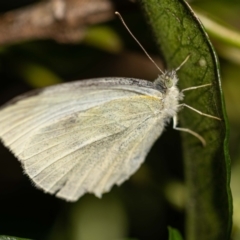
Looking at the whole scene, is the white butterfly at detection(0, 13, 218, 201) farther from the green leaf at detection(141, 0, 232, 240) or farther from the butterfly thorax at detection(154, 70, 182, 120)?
the green leaf at detection(141, 0, 232, 240)

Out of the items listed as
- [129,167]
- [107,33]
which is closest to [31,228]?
[129,167]

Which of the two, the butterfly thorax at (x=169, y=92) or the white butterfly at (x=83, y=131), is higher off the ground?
the butterfly thorax at (x=169, y=92)

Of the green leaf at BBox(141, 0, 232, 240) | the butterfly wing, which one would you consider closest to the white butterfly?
the butterfly wing

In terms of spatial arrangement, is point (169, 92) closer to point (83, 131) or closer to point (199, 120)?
point (199, 120)

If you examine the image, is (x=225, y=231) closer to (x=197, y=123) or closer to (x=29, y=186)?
(x=197, y=123)

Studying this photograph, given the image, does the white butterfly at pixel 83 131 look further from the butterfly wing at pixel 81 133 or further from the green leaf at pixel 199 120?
the green leaf at pixel 199 120

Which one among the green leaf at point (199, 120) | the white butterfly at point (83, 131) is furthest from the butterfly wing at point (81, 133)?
the green leaf at point (199, 120)
